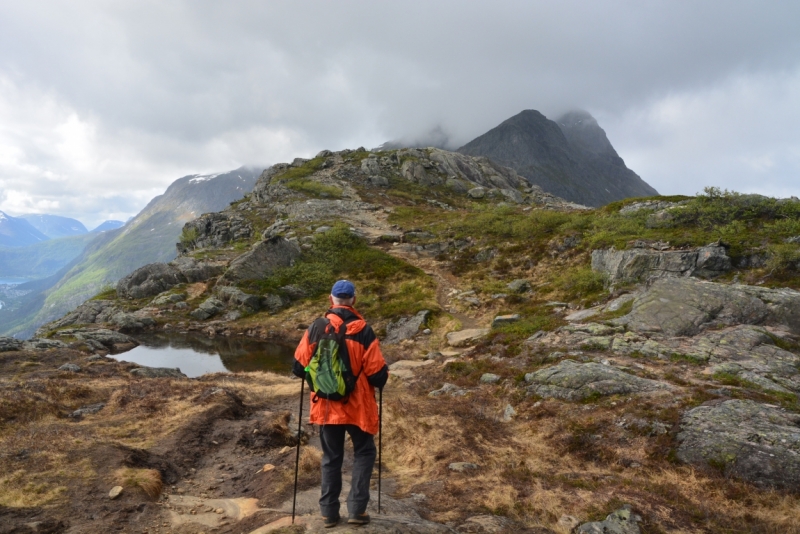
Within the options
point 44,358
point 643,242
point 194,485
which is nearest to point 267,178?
point 44,358

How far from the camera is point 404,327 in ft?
114

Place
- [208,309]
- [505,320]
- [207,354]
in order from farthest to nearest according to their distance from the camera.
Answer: [208,309], [207,354], [505,320]

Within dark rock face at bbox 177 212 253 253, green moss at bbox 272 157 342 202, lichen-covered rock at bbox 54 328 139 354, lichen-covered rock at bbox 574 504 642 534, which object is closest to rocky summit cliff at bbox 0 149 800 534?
lichen-covered rock at bbox 574 504 642 534

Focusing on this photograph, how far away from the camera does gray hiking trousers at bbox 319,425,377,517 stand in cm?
624

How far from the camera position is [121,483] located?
8969 mm

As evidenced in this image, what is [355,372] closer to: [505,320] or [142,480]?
[142,480]

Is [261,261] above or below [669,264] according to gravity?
above

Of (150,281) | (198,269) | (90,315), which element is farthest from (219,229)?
(90,315)

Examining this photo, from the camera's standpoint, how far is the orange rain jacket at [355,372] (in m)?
6.46

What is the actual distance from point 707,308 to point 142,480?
74.1 feet

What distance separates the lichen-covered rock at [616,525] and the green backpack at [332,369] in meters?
5.15

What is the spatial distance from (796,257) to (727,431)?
692 inches

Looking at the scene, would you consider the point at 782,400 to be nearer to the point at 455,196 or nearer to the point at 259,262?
the point at 259,262

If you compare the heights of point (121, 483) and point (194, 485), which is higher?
point (121, 483)
